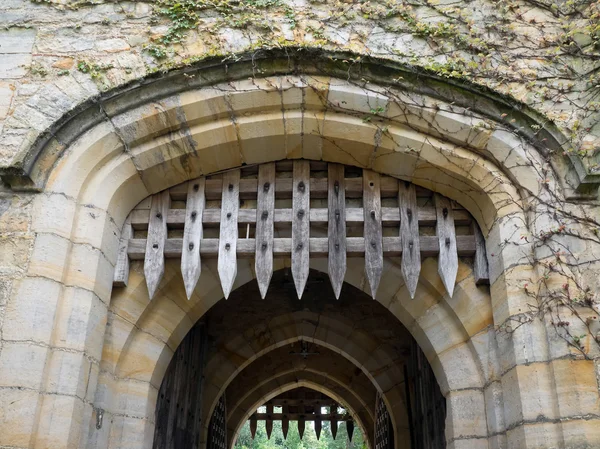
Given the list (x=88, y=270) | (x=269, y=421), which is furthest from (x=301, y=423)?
(x=88, y=270)

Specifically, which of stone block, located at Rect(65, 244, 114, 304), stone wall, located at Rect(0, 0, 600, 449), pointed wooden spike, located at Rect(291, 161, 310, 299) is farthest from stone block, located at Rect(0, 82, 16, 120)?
pointed wooden spike, located at Rect(291, 161, 310, 299)

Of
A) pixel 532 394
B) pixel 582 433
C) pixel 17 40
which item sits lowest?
pixel 582 433

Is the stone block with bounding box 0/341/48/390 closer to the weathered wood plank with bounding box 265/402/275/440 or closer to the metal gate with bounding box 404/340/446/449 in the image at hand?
the metal gate with bounding box 404/340/446/449

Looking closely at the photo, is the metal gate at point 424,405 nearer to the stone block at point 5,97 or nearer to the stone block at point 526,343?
the stone block at point 526,343

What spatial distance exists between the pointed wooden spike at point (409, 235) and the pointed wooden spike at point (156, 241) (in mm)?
1274

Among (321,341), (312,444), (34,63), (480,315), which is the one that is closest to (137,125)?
(34,63)

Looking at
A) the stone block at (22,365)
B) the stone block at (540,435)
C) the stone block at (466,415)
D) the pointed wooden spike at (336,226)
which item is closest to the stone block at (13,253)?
the stone block at (22,365)

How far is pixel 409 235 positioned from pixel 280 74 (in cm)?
109

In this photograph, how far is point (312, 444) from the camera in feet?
76.6

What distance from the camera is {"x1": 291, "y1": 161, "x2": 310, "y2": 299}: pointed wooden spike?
10.9 ft

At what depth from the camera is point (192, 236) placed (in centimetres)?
345

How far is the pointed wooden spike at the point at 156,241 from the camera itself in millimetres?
3365

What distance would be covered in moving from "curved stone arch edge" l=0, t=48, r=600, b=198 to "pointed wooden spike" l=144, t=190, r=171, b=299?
56cm

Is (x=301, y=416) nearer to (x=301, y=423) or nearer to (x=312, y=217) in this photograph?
(x=301, y=423)
